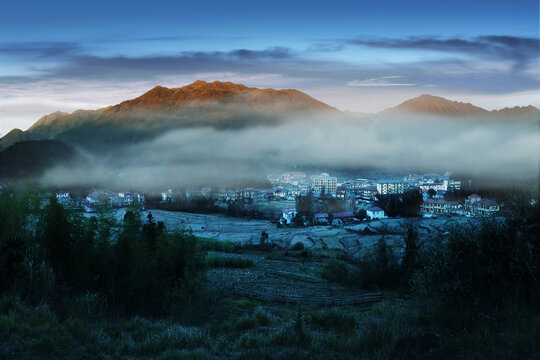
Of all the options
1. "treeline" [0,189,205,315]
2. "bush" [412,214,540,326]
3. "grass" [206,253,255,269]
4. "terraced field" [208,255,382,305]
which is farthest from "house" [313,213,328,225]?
"bush" [412,214,540,326]

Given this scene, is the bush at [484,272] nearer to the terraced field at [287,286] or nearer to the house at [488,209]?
the house at [488,209]

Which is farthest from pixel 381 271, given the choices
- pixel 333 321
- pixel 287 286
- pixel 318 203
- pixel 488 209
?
pixel 318 203

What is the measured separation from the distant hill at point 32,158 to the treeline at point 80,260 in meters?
20.1

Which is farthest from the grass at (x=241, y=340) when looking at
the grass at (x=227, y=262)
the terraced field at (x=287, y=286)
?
the grass at (x=227, y=262)

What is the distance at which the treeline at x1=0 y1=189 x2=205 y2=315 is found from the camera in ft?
25.4

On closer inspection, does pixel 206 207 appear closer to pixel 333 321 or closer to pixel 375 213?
pixel 375 213

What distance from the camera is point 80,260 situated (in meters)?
8.61

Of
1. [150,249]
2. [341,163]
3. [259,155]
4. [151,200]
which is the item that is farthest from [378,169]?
[150,249]

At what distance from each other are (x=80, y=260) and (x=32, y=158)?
45677 millimetres

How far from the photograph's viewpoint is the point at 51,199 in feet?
28.6

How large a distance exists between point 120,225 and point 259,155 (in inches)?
6734

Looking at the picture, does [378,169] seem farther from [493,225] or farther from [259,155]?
[493,225]

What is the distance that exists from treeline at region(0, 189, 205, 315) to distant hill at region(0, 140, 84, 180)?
20083 millimetres

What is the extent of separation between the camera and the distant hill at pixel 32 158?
32562mm
